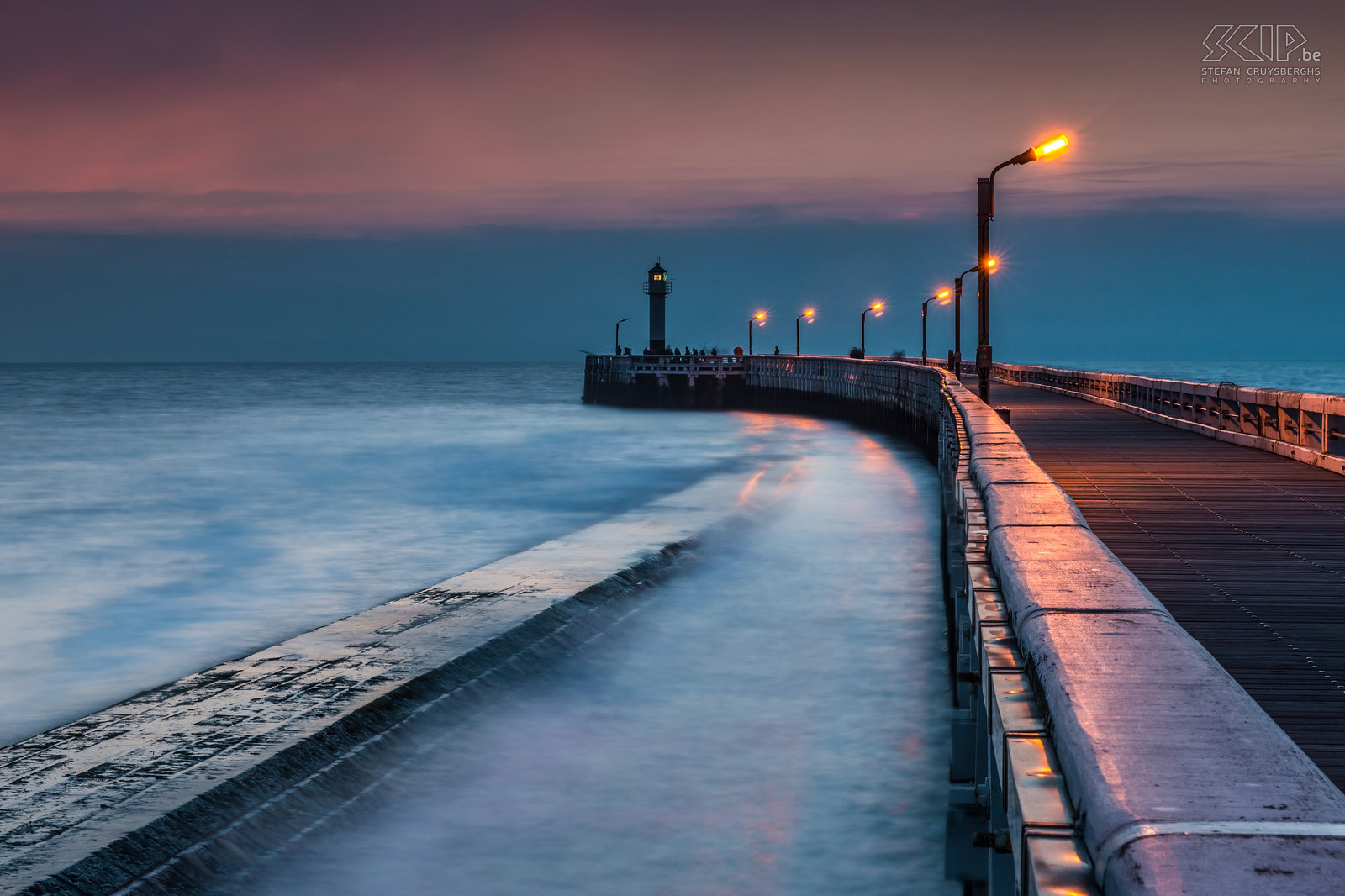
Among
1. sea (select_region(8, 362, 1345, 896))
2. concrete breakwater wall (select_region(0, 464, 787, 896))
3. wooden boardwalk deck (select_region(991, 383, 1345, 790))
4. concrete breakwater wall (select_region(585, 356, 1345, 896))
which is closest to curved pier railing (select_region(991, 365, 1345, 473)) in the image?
wooden boardwalk deck (select_region(991, 383, 1345, 790))

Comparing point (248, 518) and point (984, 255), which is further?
point (248, 518)

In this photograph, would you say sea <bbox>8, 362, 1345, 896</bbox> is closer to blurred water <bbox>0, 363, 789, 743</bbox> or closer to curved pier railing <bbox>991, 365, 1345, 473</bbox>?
blurred water <bbox>0, 363, 789, 743</bbox>

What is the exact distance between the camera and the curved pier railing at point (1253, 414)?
1529 centimetres

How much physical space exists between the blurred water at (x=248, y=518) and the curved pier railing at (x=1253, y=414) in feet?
42.2

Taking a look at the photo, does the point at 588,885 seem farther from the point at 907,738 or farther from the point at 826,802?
the point at 907,738

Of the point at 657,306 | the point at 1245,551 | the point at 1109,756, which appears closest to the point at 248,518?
the point at 1245,551

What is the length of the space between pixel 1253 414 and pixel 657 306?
3283 inches

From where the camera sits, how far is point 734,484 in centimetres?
3284

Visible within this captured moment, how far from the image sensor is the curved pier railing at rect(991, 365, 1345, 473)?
50.2 feet

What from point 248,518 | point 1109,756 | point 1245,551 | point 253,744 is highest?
point 1109,756

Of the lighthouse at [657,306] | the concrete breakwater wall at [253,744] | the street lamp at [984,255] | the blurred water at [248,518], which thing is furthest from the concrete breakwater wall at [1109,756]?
the lighthouse at [657,306]

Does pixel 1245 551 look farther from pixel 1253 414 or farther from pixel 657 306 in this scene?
pixel 657 306

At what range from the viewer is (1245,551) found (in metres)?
9.00

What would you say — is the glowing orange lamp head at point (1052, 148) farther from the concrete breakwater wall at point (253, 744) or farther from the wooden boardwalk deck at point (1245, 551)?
the concrete breakwater wall at point (253, 744)
